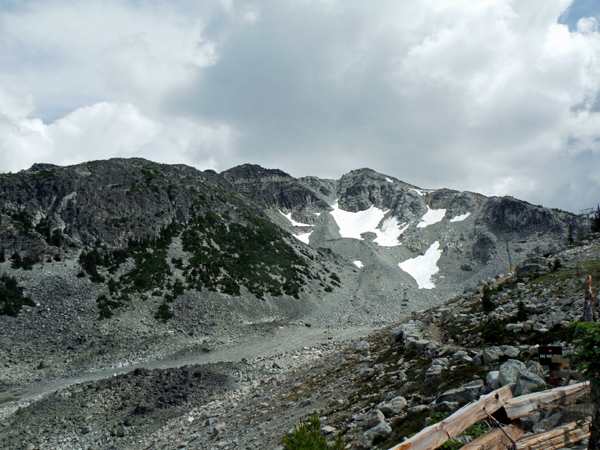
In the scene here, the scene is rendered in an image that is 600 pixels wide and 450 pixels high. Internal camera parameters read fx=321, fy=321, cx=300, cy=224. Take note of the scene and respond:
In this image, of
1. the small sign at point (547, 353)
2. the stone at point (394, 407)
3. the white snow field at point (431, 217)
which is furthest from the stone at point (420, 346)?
the white snow field at point (431, 217)

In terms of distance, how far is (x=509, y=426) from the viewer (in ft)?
19.9

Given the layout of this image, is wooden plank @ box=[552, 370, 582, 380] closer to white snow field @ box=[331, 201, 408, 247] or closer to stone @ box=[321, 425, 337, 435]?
stone @ box=[321, 425, 337, 435]

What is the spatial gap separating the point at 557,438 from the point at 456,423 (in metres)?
1.91

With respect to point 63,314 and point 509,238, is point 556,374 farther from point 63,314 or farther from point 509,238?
point 509,238

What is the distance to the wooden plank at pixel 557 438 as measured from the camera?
226 inches

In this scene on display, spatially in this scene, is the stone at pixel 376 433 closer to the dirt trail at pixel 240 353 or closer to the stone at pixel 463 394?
the stone at pixel 463 394

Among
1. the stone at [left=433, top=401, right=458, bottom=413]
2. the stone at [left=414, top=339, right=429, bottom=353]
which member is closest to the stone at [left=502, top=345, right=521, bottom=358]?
the stone at [left=433, top=401, right=458, bottom=413]

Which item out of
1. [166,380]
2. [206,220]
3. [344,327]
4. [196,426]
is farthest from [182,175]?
[196,426]

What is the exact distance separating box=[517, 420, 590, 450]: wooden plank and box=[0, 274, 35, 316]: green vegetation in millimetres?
46530

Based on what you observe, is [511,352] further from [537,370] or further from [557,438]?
[557,438]

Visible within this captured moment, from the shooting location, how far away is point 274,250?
78.4m

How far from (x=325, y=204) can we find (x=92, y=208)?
93583 mm

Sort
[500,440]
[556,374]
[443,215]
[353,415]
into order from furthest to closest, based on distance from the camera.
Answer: [443,215]
[353,415]
[556,374]
[500,440]

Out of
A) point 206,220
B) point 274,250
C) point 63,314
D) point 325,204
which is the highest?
point 325,204
